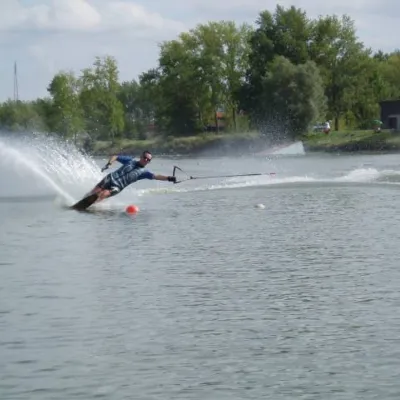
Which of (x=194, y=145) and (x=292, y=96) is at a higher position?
(x=292, y=96)

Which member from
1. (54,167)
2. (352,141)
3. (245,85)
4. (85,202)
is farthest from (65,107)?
(85,202)

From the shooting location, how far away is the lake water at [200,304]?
1141 centimetres

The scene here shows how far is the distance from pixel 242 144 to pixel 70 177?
65.6m

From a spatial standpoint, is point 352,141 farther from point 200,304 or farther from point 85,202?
point 200,304

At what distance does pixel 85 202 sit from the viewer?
3017 centimetres

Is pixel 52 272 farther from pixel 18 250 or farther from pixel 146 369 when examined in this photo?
pixel 146 369

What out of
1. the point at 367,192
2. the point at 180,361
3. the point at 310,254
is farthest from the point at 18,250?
the point at 367,192

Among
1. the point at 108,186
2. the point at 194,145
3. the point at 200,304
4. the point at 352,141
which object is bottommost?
the point at 200,304

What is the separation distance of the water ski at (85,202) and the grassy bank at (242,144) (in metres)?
59.0

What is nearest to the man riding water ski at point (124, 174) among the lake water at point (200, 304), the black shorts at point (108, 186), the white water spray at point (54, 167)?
the black shorts at point (108, 186)

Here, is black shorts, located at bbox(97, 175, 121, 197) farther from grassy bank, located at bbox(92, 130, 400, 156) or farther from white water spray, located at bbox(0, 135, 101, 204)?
grassy bank, located at bbox(92, 130, 400, 156)

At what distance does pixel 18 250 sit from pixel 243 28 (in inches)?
3646

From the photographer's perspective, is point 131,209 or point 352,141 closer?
point 131,209

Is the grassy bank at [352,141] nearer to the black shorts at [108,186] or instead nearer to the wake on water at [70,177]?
the wake on water at [70,177]
